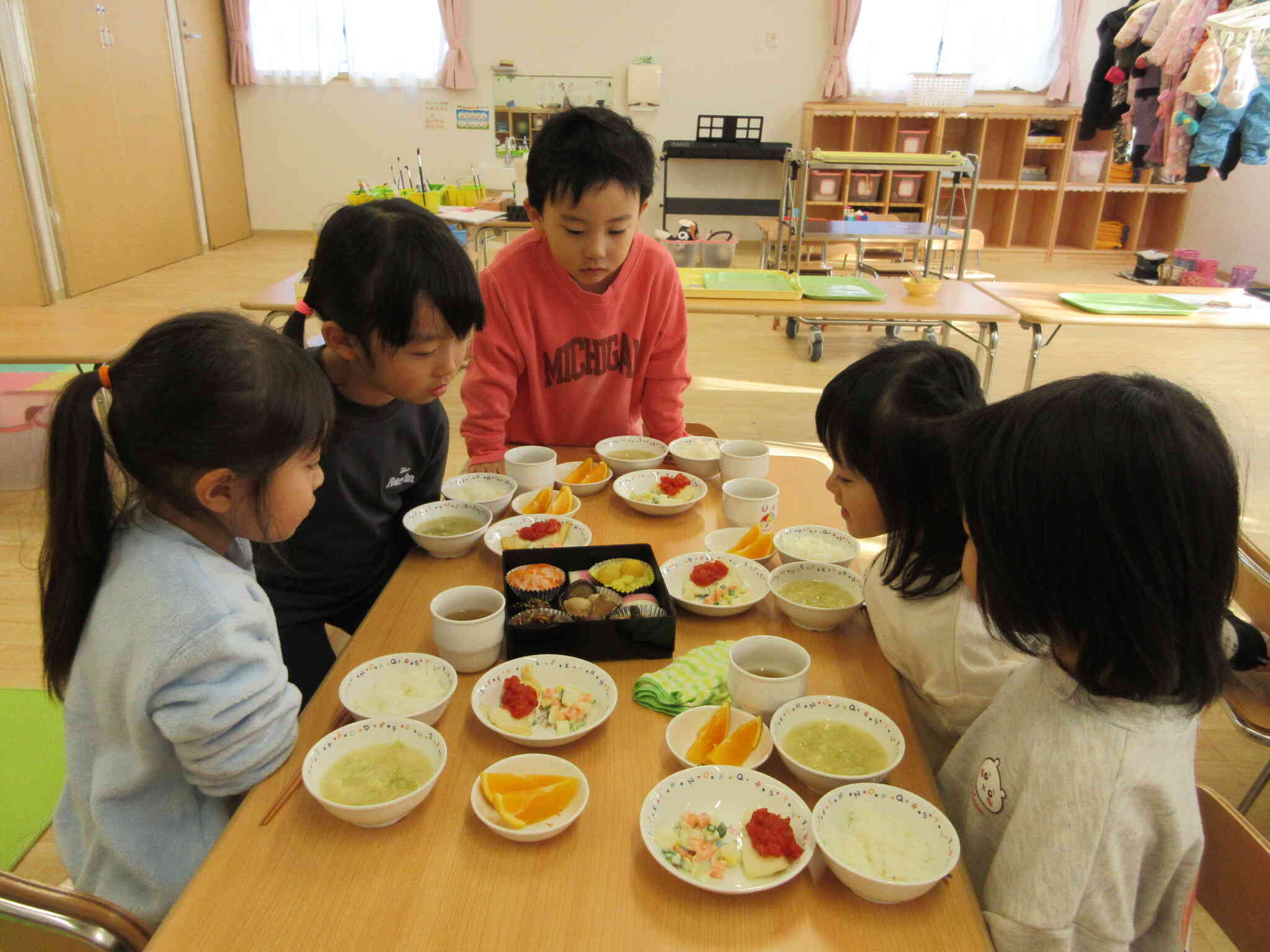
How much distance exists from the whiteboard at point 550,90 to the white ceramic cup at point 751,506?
669cm

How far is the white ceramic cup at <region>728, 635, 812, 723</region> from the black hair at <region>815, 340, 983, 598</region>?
0.17 m

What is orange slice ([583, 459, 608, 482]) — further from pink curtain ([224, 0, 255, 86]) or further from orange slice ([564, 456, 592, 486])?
pink curtain ([224, 0, 255, 86])

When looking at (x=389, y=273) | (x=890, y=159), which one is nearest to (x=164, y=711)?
(x=389, y=273)

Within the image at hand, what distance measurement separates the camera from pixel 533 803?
805mm

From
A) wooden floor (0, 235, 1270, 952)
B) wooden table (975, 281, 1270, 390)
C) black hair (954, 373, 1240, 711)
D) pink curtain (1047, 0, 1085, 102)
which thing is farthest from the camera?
pink curtain (1047, 0, 1085, 102)

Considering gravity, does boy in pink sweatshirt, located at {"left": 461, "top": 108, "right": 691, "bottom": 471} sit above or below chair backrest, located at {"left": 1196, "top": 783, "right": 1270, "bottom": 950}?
above

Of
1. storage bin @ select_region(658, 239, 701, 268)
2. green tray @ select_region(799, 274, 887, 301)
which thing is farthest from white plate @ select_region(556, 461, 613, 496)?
storage bin @ select_region(658, 239, 701, 268)

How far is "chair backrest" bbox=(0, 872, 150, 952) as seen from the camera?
717 mm

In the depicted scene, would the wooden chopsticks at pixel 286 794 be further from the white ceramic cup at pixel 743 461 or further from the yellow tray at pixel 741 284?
the yellow tray at pixel 741 284

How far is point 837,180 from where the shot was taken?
6965 mm

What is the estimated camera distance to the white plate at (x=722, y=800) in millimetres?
776

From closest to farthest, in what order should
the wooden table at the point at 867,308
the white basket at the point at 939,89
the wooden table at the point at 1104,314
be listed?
the wooden table at the point at 1104,314, the wooden table at the point at 867,308, the white basket at the point at 939,89

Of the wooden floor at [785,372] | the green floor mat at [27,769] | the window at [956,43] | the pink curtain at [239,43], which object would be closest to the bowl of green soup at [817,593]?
the wooden floor at [785,372]

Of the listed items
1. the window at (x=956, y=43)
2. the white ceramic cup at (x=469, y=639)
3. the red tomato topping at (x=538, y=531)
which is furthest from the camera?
the window at (x=956, y=43)
